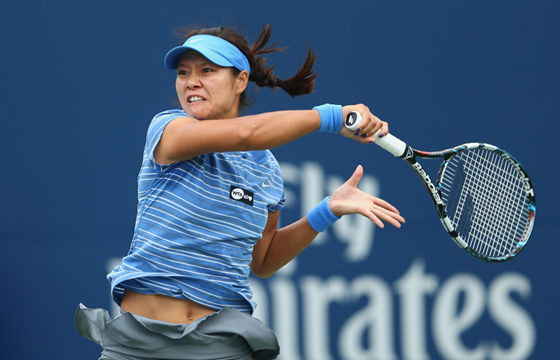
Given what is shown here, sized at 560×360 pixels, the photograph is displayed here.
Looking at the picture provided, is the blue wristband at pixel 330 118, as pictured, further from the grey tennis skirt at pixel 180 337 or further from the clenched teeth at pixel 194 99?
the grey tennis skirt at pixel 180 337

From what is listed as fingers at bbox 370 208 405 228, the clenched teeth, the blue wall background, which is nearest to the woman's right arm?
A: the clenched teeth

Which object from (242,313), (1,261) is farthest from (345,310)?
(242,313)

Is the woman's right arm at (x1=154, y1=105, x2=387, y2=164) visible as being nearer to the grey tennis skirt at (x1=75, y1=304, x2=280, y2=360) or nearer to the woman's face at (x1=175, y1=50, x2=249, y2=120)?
the woman's face at (x1=175, y1=50, x2=249, y2=120)

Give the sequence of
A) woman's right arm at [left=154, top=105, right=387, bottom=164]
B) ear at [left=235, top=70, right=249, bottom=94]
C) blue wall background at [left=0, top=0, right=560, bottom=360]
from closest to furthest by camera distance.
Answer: woman's right arm at [left=154, top=105, right=387, bottom=164], ear at [left=235, top=70, right=249, bottom=94], blue wall background at [left=0, top=0, right=560, bottom=360]

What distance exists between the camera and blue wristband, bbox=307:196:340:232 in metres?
2.83

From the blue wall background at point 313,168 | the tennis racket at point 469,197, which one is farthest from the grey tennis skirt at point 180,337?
the blue wall background at point 313,168

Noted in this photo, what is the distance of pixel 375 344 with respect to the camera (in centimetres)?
431

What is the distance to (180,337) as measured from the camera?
244 centimetres

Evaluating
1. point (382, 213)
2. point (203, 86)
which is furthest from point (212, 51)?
point (382, 213)

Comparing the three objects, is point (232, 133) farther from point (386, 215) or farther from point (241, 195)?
point (386, 215)

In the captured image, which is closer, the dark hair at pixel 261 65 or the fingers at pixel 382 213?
the fingers at pixel 382 213

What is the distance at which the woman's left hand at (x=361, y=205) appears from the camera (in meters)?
A: 2.59

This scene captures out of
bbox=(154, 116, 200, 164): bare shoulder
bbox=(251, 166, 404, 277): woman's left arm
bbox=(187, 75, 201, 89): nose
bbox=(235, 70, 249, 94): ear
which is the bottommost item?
bbox=(251, 166, 404, 277): woman's left arm

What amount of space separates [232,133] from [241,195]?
21cm
